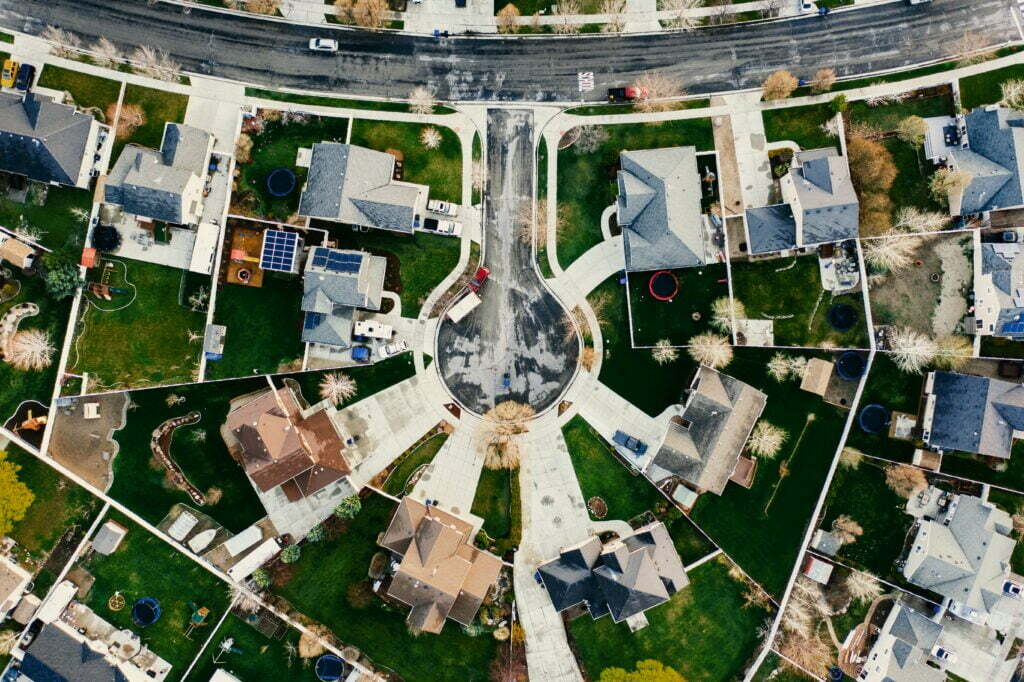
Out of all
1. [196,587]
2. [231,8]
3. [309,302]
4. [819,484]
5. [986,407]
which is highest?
[231,8]

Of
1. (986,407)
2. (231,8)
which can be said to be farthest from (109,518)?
(986,407)

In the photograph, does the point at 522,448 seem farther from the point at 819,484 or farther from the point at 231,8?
the point at 231,8

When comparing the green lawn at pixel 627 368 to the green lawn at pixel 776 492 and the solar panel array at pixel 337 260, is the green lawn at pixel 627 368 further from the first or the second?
the solar panel array at pixel 337 260

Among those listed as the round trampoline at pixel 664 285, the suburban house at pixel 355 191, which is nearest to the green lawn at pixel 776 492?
the round trampoline at pixel 664 285

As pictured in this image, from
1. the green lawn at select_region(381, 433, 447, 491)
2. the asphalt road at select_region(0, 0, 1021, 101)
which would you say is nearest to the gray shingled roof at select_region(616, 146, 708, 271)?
the asphalt road at select_region(0, 0, 1021, 101)

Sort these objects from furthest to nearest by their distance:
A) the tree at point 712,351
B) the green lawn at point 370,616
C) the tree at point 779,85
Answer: the green lawn at point 370,616, the tree at point 712,351, the tree at point 779,85

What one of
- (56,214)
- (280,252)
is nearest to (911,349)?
(280,252)
